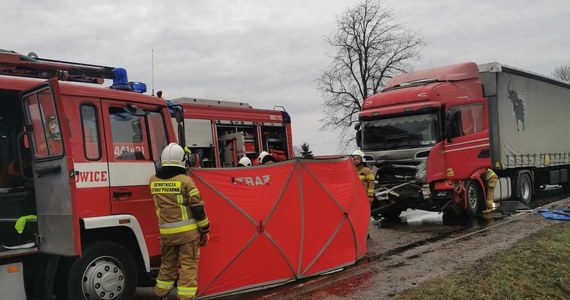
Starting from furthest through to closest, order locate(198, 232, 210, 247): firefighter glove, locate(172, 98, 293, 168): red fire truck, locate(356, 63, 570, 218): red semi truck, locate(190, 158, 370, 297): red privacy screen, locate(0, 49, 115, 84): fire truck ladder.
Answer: locate(356, 63, 570, 218): red semi truck, locate(172, 98, 293, 168): red fire truck, locate(190, 158, 370, 297): red privacy screen, locate(0, 49, 115, 84): fire truck ladder, locate(198, 232, 210, 247): firefighter glove

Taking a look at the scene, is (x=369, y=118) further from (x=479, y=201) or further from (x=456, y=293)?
(x=456, y=293)

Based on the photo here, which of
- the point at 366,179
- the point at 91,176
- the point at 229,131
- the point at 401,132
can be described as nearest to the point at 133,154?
the point at 91,176

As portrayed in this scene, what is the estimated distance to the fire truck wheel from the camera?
16.0 ft

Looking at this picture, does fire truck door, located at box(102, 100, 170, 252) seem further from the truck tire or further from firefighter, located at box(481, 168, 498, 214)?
the truck tire

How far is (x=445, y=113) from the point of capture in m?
11.1

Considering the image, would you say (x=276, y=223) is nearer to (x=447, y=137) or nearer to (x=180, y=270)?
(x=180, y=270)

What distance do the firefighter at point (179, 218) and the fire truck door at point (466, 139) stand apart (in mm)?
7522

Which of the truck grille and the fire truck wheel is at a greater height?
the truck grille

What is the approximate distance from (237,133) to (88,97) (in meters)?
5.97

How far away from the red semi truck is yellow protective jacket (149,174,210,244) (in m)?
6.72

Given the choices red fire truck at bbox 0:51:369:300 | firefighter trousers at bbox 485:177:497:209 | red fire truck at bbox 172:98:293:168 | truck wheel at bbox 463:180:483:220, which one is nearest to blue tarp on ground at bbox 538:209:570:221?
firefighter trousers at bbox 485:177:497:209

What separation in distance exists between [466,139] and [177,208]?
843 centimetres

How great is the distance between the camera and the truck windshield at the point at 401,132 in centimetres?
1109

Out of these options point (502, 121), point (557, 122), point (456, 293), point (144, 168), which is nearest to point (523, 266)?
point (456, 293)
